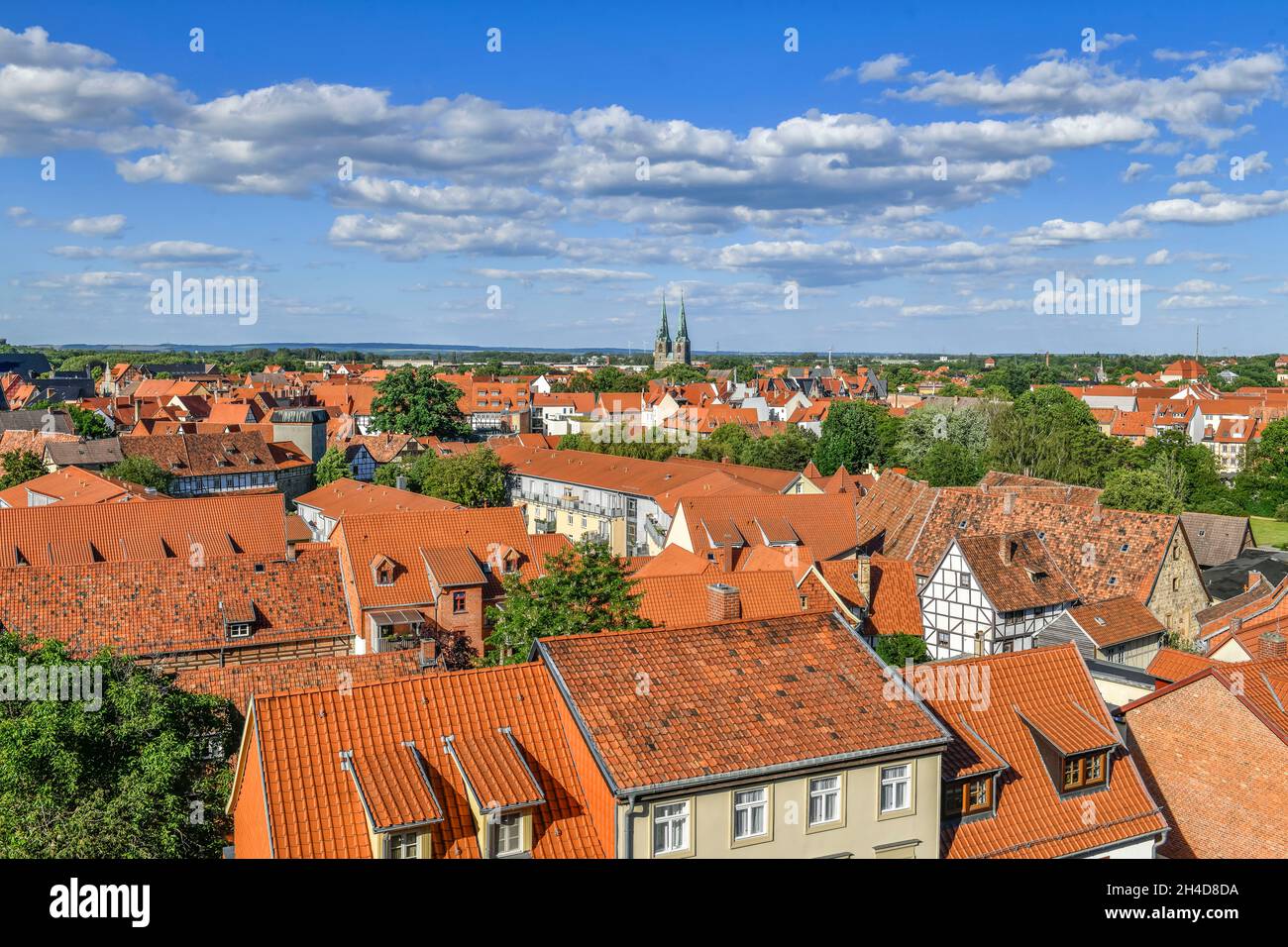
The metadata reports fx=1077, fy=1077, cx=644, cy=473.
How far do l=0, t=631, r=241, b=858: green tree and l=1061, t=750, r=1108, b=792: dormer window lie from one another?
14365mm

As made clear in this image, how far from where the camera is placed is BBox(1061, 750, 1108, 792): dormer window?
62.5ft

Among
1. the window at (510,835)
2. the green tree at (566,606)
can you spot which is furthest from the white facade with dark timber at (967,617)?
→ the window at (510,835)

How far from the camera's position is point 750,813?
1552 cm

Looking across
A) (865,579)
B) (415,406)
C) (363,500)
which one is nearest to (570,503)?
(363,500)

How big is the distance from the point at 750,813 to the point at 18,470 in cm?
6468

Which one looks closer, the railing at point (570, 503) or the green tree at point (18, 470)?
the green tree at point (18, 470)

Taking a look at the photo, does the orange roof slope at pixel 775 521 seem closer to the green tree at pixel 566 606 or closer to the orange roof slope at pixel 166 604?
the orange roof slope at pixel 166 604

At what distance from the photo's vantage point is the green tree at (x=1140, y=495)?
61.2m

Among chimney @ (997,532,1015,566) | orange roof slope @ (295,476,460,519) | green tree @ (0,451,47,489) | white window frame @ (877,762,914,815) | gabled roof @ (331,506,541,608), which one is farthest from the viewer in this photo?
green tree @ (0,451,47,489)

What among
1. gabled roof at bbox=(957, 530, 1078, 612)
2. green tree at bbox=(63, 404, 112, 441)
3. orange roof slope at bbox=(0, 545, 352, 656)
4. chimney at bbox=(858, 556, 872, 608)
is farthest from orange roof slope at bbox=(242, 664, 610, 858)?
green tree at bbox=(63, 404, 112, 441)

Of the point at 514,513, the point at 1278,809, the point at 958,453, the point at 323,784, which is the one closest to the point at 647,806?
the point at 323,784

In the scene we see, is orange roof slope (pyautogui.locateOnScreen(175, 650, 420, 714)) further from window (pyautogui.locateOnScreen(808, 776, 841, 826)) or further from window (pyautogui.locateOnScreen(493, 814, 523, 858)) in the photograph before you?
window (pyautogui.locateOnScreen(808, 776, 841, 826))
